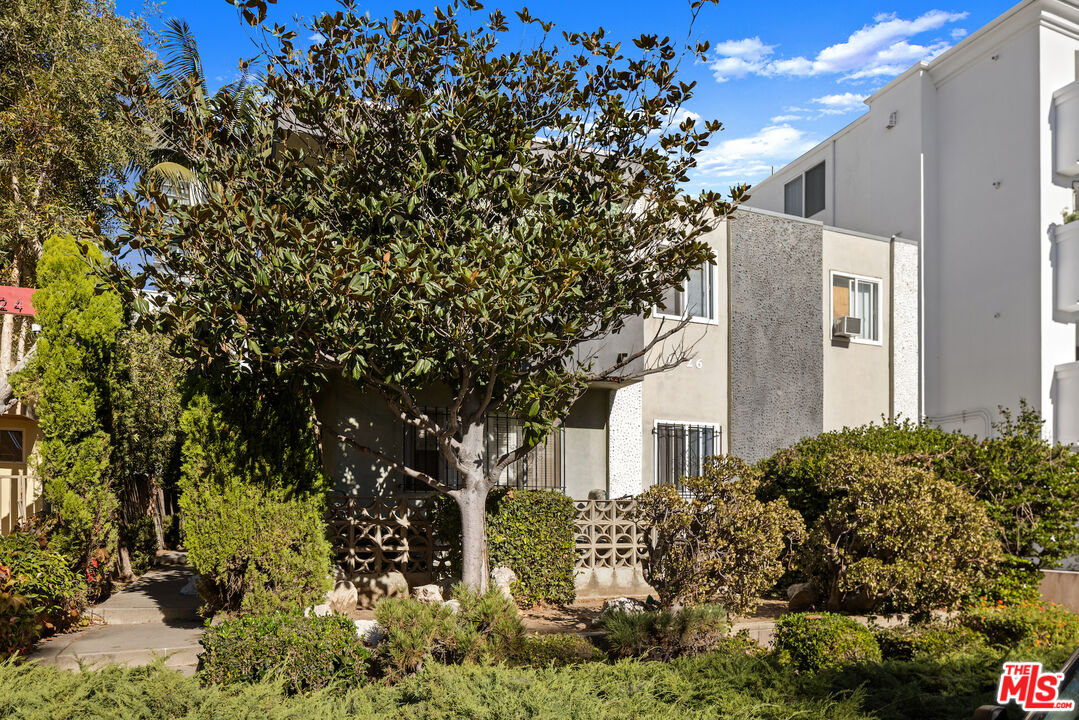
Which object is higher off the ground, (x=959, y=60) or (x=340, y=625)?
(x=959, y=60)

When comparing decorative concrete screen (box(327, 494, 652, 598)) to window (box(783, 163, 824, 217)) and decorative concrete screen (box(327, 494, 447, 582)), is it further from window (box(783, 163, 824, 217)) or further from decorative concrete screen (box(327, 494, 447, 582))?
window (box(783, 163, 824, 217))

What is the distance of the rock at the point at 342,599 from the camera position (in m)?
9.21

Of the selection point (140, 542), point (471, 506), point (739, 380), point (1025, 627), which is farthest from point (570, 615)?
point (140, 542)

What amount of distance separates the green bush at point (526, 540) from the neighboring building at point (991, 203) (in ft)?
38.3

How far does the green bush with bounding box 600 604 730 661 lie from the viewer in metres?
6.98

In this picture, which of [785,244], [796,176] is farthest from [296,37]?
[796,176]

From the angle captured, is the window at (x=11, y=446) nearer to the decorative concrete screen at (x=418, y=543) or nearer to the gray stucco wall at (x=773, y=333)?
the decorative concrete screen at (x=418, y=543)

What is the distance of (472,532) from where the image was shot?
8938 mm

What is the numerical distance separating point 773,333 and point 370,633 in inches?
431

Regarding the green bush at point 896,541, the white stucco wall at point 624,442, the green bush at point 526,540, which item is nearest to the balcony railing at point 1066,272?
the green bush at point 896,541

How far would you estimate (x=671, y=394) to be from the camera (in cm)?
1427

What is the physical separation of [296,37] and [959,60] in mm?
16461

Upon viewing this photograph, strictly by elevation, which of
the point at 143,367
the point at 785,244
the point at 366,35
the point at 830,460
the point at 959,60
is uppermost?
the point at 959,60

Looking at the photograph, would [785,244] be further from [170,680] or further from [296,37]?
[170,680]
